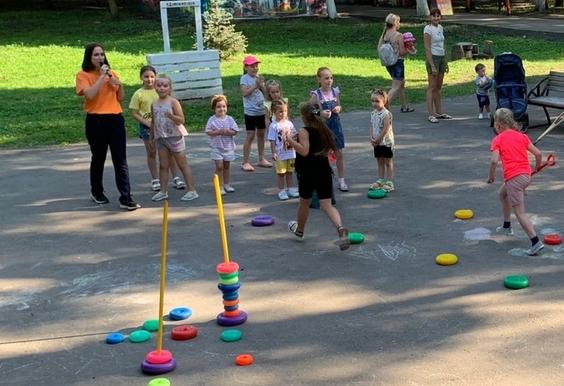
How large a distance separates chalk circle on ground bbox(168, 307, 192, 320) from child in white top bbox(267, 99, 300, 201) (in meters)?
3.14

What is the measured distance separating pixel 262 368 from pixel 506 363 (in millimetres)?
1526

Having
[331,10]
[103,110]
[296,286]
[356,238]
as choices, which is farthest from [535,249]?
[331,10]

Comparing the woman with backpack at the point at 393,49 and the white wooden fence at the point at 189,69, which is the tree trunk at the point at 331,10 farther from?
the woman with backpack at the point at 393,49

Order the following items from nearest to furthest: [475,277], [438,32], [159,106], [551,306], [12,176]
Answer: [551,306]
[475,277]
[159,106]
[12,176]
[438,32]

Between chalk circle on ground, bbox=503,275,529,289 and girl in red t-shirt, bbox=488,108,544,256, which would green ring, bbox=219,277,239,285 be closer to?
chalk circle on ground, bbox=503,275,529,289

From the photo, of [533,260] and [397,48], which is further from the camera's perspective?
[397,48]

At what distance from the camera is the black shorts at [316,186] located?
24.0ft

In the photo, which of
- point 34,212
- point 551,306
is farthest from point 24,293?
point 551,306

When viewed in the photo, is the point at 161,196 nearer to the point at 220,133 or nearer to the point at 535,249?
the point at 220,133

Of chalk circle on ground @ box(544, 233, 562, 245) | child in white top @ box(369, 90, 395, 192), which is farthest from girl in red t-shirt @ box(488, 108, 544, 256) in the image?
child in white top @ box(369, 90, 395, 192)

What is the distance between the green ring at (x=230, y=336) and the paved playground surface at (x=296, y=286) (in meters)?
0.04

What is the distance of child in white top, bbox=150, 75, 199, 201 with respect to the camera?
8.70 m

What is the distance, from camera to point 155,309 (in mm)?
6152

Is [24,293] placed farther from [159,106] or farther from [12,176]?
[12,176]
